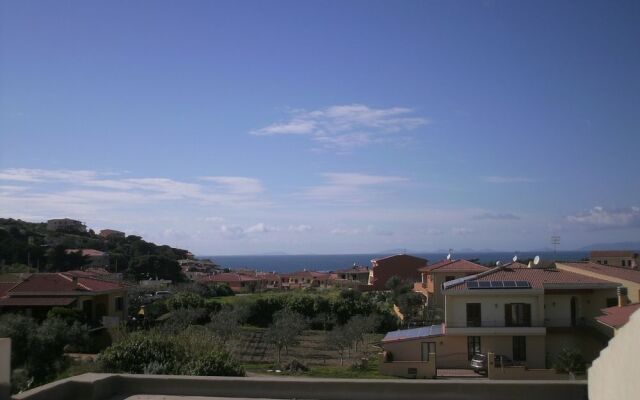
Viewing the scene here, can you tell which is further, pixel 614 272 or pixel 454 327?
pixel 614 272

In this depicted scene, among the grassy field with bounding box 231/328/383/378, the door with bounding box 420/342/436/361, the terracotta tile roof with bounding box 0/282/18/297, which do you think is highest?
the terracotta tile roof with bounding box 0/282/18/297

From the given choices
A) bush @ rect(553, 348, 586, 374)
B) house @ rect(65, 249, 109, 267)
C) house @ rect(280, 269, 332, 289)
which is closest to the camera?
bush @ rect(553, 348, 586, 374)

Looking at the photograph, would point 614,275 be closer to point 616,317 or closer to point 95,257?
point 616,317

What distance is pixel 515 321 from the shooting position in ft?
122

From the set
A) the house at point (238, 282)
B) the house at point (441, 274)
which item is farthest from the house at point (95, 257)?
the house at point (441, 274)

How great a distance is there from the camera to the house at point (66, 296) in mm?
36844

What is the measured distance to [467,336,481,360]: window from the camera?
36.9m

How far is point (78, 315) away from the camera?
36.3 m

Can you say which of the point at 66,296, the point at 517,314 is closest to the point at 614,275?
the point at 517,314

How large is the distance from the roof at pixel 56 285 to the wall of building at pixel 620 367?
123ft

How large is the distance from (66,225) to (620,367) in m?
148

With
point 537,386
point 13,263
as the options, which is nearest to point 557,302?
point 537,386

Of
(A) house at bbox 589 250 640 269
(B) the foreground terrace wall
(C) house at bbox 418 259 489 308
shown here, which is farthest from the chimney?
(A) house at bbox 589 250 640 269

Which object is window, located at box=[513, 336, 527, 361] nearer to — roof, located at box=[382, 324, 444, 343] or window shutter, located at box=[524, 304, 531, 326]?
window shutter, located at box=[524, 304, 531, 326]
